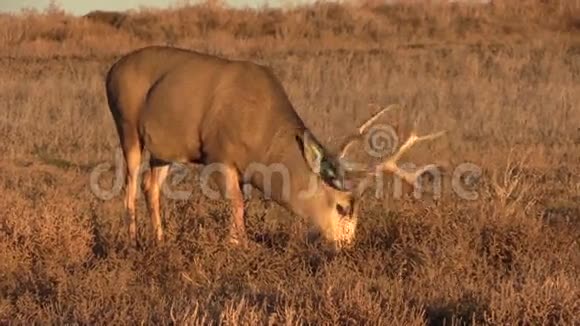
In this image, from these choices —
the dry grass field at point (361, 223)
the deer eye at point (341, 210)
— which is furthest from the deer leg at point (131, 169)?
the deer eye at point (341, 210)

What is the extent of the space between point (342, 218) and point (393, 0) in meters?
30.1

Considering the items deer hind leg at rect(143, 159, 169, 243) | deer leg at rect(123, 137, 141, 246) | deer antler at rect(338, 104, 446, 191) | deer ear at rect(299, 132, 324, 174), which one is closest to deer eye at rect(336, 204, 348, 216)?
deer antler at rect(338, 104, 446, 191)

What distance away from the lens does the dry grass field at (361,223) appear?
6535 mm

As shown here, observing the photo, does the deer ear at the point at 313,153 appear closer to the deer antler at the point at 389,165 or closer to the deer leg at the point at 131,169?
the deer antler at the point at 389,165

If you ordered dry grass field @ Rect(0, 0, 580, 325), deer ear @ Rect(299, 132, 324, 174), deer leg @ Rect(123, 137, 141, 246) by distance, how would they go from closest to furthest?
1. dry grass field @ Rect(0, 0, 580, 325)
2. deer ear @ Rect(299, 132, 324, 174)
3. deer leg @ Rect(123, 137, 141, 246)

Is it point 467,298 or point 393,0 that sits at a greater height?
point 467,298

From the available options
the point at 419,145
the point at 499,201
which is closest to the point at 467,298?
the point at 499,201

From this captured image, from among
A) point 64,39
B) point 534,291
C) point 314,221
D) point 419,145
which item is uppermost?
point 534,291

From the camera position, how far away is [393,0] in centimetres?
3884

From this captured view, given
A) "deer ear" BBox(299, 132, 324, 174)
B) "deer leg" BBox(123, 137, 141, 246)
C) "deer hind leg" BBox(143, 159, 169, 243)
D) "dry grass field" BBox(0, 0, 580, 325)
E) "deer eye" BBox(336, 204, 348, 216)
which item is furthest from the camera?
"deer leg" BBox(123, 137, 141, 246)

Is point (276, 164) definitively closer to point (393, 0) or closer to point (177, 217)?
point (177, 217)

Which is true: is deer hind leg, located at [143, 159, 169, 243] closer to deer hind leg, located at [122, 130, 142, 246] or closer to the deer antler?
deer hind leg, located at [122, 130, 142, 246]

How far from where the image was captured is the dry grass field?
21.4 ft

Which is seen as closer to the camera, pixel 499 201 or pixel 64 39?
pixel 499 201
